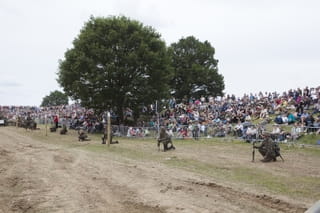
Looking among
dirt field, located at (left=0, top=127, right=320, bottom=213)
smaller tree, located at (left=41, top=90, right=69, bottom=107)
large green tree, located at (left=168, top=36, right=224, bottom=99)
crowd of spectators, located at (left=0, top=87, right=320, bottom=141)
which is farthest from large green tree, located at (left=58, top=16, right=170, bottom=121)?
smaller tree, located at (left=41, top=90, right=69, bottom=107)

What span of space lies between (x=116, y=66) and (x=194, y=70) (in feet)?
102

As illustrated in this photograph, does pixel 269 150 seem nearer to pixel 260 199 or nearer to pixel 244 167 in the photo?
pixel 244 167

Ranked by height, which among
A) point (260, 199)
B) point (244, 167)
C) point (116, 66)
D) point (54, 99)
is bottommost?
point (260, 199)

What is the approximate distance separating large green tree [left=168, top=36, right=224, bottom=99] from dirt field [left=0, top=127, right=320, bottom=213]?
4640 cm

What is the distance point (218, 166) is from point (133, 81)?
2152cm

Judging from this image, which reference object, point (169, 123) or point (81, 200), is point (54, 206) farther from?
point (169, 123)

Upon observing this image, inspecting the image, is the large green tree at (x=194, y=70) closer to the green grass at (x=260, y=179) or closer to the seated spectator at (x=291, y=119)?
the seated spectator at (x=291, y=119)

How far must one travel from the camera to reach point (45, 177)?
41.0ft

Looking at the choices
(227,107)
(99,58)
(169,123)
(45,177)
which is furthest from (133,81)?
(45,177)

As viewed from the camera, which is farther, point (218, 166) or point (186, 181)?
point (218, 166)

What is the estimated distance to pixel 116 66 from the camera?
3547 cm

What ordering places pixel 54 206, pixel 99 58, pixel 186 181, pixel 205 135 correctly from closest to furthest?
1. pixel 54 206
2. pixel 186 181
3. pixel 205 135
4. pixel 99 58

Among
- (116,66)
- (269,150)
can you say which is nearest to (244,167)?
(269,150)

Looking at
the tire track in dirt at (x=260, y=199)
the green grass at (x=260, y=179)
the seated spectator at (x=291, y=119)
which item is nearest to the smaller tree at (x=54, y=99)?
the seated spectator at (x=291, y=119)
